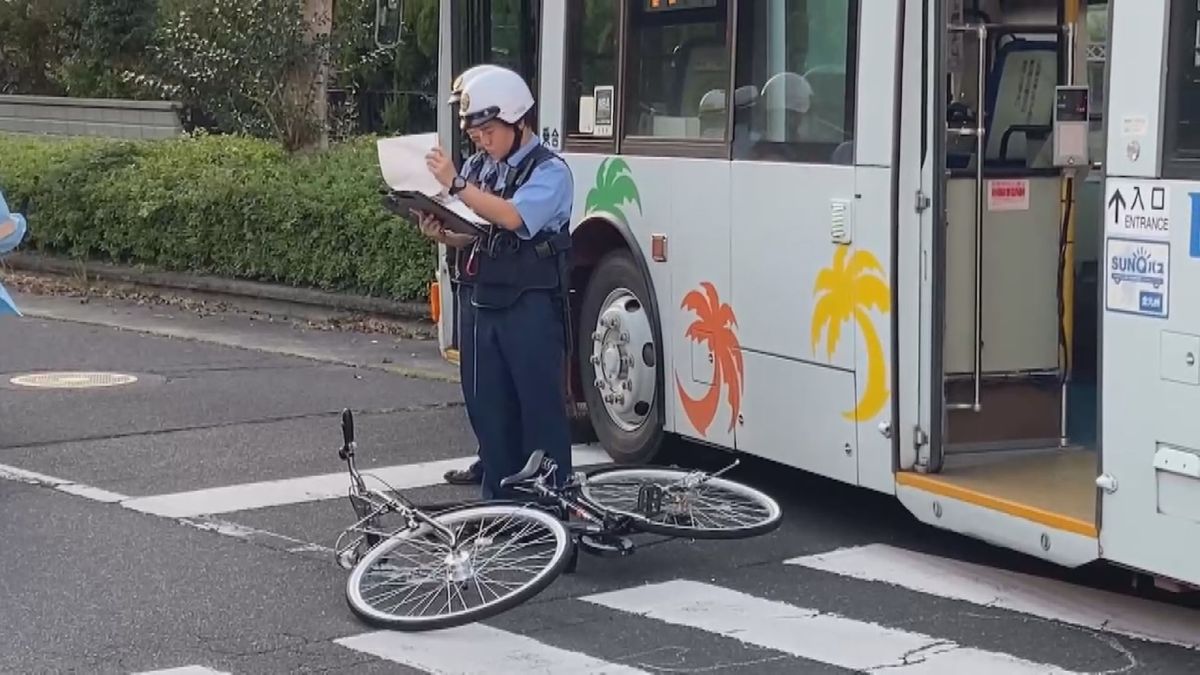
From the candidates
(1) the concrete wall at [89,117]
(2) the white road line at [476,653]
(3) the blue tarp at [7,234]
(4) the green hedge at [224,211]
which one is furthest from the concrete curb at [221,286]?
(2) the white road line at [476,653]

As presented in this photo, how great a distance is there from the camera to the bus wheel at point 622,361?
347 inches

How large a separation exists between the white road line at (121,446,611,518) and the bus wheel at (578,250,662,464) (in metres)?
0.43

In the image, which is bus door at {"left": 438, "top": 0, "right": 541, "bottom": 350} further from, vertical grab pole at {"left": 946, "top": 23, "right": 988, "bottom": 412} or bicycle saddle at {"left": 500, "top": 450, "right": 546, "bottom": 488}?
bicycle saddle at {"left": 500, "top": 450, "right": 546, "bottom": 488}

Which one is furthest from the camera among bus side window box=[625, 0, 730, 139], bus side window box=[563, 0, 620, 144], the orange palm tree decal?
bus side window box=[563, 0, 620, 144]

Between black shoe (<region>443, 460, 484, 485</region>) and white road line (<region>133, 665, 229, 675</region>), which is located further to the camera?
black shoe (<region>443, 460, 484, 485</region>)

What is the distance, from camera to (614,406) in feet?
29.8

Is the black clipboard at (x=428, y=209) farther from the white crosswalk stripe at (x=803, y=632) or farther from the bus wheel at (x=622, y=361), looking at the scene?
the bus wheel at (x=622, y=361)

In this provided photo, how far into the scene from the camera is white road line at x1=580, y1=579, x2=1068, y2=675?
243 inches

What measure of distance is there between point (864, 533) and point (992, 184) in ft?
5.37

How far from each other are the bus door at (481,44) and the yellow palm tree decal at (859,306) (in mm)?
2711

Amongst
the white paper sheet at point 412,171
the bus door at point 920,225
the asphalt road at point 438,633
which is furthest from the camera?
the white paper sheet at point 412,171

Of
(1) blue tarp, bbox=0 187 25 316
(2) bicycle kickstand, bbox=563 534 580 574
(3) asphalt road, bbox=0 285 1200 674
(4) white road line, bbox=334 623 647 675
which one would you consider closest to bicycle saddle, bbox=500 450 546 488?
(2) bicycle kickstand, bbox=563 534 580 574

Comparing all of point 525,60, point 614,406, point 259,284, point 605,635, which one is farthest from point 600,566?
point 259,284

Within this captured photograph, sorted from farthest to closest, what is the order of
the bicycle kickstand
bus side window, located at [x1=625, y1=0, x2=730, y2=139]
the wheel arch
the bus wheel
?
the bus wheel → the wheel arch → bus side window, located at [x1=625, y1=0, x2=730, y2=139] → the bicycle kickstand
